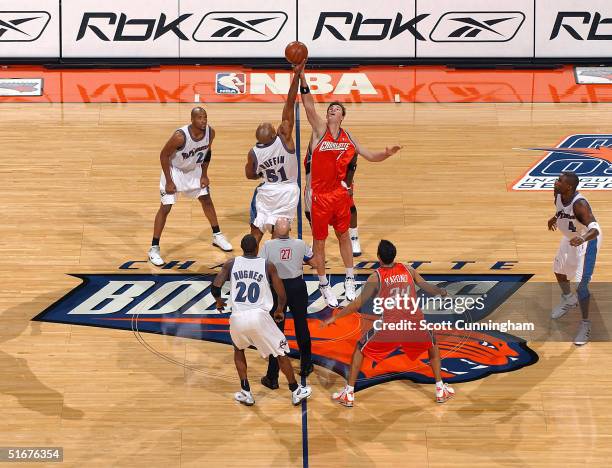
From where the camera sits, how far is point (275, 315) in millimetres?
10227

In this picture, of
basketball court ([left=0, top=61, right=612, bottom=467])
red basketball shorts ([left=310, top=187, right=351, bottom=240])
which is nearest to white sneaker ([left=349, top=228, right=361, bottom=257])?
basketball court ([left=0, top=61, right=612, bottom=467])

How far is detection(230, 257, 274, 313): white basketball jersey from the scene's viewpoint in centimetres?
989

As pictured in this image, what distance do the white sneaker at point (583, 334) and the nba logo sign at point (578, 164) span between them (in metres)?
2.85

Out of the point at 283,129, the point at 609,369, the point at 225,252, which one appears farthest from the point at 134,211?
the point at 609,369

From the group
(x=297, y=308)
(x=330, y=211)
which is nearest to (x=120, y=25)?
(x=330, y=211)

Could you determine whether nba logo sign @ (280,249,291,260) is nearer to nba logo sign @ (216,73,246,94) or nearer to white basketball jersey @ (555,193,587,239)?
white basketball jersey @ (555,193,587,239)

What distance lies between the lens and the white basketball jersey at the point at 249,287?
9.89 metres

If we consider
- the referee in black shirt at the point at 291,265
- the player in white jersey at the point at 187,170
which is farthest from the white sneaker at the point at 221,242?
the referee in black shirt at the point at 291,265

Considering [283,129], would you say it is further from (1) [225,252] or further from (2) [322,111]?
(2) [322,111]

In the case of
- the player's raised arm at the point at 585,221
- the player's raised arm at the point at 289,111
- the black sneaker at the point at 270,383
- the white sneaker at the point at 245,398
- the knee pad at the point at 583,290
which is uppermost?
the player's raised arm at the point at 289,111

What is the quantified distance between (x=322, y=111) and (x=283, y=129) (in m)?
3.74

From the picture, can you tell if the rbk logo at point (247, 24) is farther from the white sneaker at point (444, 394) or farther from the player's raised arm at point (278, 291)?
the white sneaker at point (444, 394)

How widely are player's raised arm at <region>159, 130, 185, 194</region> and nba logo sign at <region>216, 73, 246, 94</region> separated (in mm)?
3723

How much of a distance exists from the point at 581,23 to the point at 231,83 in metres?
4.92
